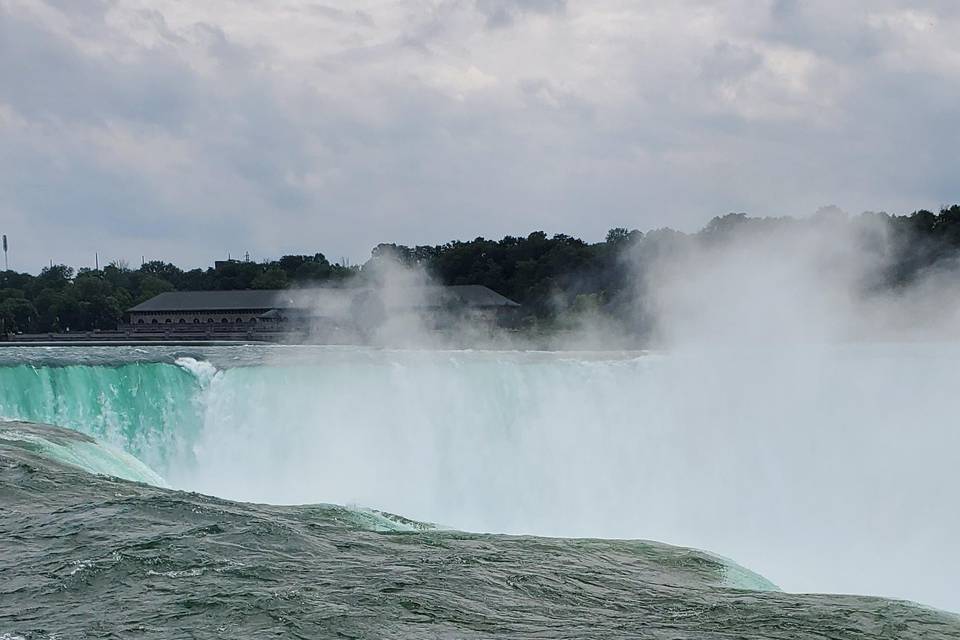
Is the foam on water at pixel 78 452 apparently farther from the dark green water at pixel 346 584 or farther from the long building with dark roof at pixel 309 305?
the long building with dark roof at pixel 309 305

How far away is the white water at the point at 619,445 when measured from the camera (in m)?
17.9

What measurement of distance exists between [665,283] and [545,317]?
9.44m

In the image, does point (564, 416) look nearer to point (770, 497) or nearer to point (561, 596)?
point (770, 497)

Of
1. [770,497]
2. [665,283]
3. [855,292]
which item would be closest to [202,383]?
[770,497]

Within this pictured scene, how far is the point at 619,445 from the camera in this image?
2075 cm

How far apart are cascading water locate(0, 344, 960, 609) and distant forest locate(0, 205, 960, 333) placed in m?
25.3

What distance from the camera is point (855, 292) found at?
141 feet

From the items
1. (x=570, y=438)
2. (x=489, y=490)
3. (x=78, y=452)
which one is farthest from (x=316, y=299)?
(x=78, y=452)

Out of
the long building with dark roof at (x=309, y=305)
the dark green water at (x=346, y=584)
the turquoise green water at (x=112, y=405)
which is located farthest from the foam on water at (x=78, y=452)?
the long building with dark roof at (x=309, y=305)

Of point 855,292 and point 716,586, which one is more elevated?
point 855,292

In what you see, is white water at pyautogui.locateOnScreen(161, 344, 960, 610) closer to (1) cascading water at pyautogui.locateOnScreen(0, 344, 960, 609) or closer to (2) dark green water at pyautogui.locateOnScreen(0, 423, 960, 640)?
(1) cascading water at pyautogui.locateOnScreen(0, 344, 960, 609)

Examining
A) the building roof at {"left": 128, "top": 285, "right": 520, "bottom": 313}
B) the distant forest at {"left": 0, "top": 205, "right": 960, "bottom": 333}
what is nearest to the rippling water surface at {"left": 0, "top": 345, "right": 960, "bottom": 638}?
the distant forest at {"left": 0, "top": 205, "right": 960, "bottom": 333}

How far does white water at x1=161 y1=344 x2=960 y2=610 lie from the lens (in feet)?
58.8

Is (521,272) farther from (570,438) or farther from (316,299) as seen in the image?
(570,438)
